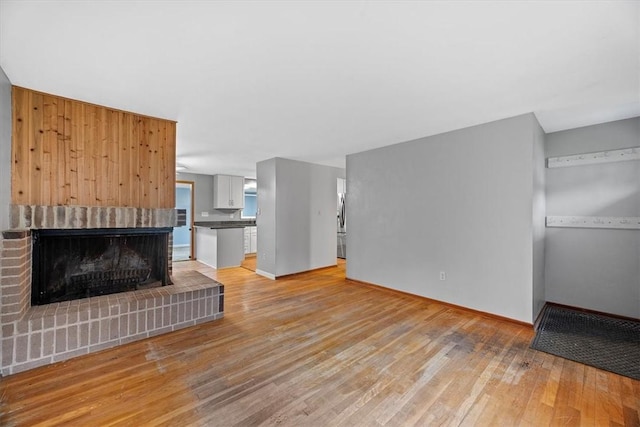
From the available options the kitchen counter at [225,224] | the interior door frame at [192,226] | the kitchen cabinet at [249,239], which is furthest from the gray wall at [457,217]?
the interior door frame at [192,226]

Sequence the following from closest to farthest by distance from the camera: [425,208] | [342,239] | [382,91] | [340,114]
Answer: [382,91]
[340,114]
[425,208]
[342,239]

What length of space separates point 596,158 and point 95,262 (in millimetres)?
6157

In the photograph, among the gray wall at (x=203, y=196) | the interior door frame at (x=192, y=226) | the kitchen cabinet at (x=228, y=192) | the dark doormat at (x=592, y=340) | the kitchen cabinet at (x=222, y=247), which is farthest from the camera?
the kitchen cabinet at (x=228, y=192)

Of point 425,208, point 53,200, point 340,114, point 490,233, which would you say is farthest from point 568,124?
point 53,200

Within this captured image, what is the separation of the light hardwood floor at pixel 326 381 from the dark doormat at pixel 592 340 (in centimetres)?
17

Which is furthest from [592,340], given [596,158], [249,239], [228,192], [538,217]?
[228,192]

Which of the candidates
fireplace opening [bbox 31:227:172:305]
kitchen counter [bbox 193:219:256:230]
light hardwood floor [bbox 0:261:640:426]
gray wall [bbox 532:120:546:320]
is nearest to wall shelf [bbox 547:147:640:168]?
gray wall [bbox 532:120:546:320]

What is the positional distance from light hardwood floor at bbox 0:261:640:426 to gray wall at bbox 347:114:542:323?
0.56 m

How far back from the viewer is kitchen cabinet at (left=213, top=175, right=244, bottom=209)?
7450 mm

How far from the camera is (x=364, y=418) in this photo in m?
1.65

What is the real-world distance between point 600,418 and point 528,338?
1.11 meters

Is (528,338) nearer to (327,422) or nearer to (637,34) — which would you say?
(327,422)

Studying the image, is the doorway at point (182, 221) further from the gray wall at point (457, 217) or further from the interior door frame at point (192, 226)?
the gray wall at point (457, 217)

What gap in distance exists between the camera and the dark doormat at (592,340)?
7.50ft
